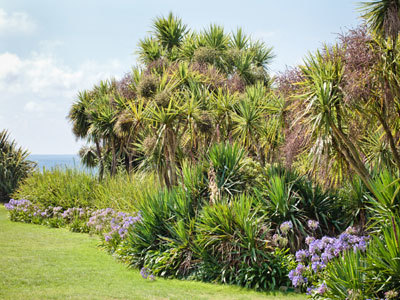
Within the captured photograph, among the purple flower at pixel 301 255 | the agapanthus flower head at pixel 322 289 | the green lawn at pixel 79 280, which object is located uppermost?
the purple flower at pixel 301 255

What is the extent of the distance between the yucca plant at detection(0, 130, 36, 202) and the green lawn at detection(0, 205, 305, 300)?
40.6 ft

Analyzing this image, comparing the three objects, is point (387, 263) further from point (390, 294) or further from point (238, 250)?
point (238, 250)

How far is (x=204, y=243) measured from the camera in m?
8.53

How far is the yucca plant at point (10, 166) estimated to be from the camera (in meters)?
23.1

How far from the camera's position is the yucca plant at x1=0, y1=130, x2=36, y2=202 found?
75.9 feet

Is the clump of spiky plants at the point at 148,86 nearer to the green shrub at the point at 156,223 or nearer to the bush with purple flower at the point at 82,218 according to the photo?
the bush with purple flower at the point at 82,218

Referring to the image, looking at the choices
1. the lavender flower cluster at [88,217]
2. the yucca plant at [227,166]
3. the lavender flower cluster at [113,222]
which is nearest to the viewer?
the yucca plant at [227,166]

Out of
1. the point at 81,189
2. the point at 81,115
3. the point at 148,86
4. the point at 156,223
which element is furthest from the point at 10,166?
the point at 156,223

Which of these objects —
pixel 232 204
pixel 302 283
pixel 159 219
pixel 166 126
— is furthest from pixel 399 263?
pixel 166 126

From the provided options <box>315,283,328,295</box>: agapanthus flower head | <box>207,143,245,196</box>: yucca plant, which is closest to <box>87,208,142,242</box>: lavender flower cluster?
<box>207,143,245,196</box>: yucca plant

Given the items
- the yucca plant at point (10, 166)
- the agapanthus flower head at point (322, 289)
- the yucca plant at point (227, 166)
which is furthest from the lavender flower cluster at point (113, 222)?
the yucca plant at point (10, 166)

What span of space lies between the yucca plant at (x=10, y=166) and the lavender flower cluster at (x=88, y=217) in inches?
230

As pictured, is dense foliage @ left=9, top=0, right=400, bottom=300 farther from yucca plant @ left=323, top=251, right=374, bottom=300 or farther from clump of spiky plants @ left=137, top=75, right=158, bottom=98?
clump of spiky plants @ left=137, top=75, right=158, bottom=98

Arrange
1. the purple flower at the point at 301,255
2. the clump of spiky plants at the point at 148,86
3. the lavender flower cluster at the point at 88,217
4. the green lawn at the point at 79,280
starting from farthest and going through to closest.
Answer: the clump of spiky plants at the point at 148,86 → the lavender flower cluster at the point at 88,217 → the purple flower at the point at 301,255 → the green lawn at the point at 79,280
